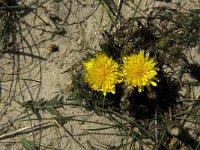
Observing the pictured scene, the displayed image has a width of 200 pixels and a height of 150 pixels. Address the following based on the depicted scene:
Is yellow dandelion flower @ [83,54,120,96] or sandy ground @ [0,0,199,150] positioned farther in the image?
sandy ground @ [0,0,199,150]

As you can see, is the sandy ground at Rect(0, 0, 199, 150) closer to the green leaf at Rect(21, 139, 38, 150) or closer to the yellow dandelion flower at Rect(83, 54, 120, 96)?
the green leaf at Rect(21, 139, 38, 150)

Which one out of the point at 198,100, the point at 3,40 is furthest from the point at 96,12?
the point at 198,100

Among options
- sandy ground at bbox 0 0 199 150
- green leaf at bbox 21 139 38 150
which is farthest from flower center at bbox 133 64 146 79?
green leaf at bbox 21 139 38 150

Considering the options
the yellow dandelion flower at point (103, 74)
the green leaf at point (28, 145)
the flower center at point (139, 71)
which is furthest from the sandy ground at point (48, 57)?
the flower center at point (139, 71)

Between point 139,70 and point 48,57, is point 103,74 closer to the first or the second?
point 139,70

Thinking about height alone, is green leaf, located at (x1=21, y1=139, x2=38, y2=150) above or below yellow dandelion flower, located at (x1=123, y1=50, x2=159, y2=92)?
below

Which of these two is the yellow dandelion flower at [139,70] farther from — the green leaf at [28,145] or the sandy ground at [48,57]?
the green leaf at [28,145]
